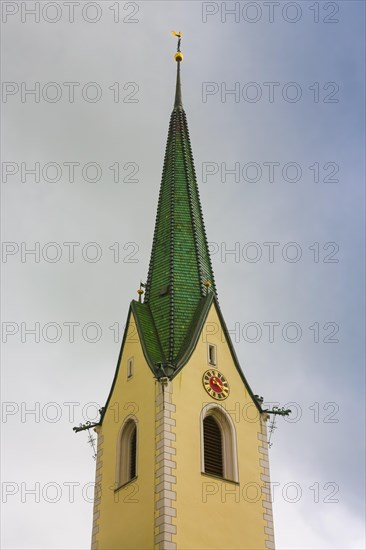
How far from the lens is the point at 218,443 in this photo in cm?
3469

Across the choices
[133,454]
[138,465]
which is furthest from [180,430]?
[133,454]

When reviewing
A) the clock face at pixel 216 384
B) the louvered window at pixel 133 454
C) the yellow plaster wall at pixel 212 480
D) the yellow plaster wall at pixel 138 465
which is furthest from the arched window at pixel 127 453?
the clock face at pixel 216 384

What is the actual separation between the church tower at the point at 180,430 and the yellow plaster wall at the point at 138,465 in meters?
0.04

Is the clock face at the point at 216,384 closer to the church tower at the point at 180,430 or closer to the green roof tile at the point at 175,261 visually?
the church tower at the point at 180,430

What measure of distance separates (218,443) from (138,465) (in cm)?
281

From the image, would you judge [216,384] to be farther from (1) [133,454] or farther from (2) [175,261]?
(2) [175,261]

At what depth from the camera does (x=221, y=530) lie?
32.3 meters

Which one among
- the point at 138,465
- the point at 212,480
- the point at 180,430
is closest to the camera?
the point at 212,480

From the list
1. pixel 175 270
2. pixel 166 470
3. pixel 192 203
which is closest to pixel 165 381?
pixel 166 470

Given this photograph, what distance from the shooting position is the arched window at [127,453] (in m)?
34.3

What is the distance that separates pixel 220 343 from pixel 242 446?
4109mm

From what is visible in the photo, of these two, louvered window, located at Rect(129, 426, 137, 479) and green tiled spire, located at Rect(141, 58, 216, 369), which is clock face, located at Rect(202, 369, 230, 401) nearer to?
green tiled spire, located at Rect(141, 58, 216, 369)

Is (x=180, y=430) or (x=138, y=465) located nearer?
(x=180, y=430)

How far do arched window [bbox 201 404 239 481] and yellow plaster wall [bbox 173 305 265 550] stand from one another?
246 millimetres
